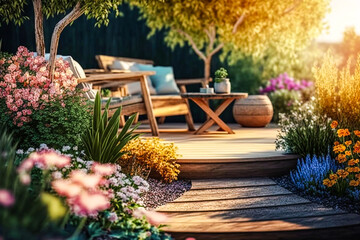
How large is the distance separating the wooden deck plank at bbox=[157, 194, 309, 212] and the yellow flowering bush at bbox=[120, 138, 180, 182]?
1.62ft

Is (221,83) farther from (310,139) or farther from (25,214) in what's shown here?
(25,214)

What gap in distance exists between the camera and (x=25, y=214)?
2094 millimetres

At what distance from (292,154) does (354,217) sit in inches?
53.0

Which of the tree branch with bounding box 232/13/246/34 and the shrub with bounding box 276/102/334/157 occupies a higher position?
the tree branch with bounding box 232/13/246/34

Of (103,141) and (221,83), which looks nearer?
(103,141)

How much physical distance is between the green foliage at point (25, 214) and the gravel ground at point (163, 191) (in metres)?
1.21

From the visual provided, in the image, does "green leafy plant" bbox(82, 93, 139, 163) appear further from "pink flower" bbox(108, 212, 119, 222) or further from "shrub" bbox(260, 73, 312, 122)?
"shrub" bbox(260, 73, 312, 122)

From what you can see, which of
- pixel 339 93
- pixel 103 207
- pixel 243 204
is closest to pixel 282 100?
pixel 339 93

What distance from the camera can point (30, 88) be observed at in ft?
13.5

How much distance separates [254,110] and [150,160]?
3.87 meters

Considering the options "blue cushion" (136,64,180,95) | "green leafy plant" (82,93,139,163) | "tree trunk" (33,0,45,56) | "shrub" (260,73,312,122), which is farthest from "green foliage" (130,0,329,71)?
"green leafy plant" (82,93,139,163)

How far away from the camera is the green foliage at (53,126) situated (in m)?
3.89

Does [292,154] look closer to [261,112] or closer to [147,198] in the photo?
[147,198]

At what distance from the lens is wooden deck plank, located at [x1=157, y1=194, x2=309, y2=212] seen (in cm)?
344
